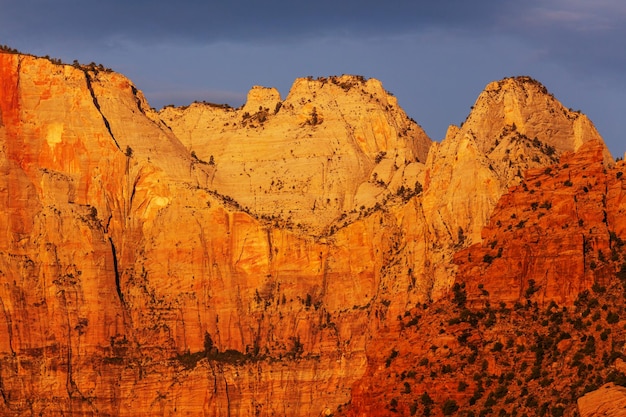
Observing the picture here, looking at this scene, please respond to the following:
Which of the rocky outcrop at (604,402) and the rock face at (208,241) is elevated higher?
the rock face at (208,241)

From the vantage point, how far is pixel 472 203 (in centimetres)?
17075

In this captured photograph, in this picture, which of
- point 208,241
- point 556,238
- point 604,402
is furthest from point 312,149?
point 604,402

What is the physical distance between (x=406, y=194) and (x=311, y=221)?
614 centimetres

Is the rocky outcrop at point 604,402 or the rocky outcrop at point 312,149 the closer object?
the rocky outcrop at point 604,402

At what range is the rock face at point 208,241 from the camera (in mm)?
177500

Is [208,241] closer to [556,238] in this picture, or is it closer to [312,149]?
[312,149]

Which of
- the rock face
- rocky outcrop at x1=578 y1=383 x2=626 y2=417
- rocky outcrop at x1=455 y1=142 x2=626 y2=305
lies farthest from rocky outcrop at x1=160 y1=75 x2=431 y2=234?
rocky outcrop at x1=578 y1=383 x2=626 y2=417

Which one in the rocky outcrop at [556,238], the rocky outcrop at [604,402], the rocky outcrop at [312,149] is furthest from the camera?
the rocky outcrop at [312,149]

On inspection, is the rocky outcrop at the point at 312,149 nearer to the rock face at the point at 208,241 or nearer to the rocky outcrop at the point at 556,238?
the rock face at the point at 208,241

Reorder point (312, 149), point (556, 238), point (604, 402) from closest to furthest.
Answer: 1. point (604, 402)
2. point (556, 238)
3. point (312, 149)

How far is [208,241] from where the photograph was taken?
611ft

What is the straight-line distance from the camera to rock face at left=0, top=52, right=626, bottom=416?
177500 millimetres

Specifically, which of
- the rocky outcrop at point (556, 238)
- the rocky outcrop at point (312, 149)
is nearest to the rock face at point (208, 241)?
the rocky outcrop at point (312, 149)

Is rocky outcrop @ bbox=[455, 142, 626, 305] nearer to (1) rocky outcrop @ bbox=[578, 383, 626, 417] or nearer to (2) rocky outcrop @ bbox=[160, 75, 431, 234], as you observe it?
(1) rocky outcrop @ bbox=[578, 383, 626, 417]
